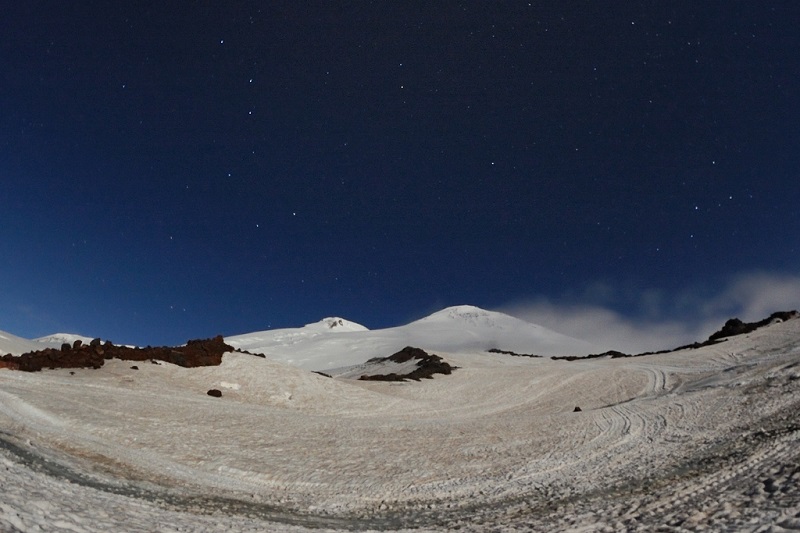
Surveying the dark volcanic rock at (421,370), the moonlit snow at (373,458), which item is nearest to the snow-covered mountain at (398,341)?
the dark volcanic rock at (421,370)

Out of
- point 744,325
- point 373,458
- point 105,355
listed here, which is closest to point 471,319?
point 744,325

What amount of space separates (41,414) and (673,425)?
20900 mm

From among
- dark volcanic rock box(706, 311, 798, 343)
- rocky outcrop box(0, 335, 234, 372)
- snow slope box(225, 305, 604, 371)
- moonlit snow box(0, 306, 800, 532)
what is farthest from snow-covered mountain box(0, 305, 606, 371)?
moonlit snow box(0, 306, 800, 532)

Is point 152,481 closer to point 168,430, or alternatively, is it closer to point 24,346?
point 168,430

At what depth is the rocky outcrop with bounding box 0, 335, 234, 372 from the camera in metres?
23.6

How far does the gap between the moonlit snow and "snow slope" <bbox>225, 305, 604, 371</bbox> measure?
2266 inches

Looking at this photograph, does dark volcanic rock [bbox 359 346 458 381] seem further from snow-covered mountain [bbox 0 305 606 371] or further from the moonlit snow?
snow-covered mountain [bbox 0 305 606 371]

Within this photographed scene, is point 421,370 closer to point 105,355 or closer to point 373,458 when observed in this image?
point 105,355

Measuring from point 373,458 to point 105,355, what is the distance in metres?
20.9

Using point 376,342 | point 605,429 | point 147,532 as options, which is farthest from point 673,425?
point 376,342

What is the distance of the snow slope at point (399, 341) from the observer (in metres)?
89.4

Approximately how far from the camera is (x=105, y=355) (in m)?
26.5

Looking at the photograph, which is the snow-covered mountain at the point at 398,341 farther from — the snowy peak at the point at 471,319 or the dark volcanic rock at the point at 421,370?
the dark volcanic rock at the point at 421,370

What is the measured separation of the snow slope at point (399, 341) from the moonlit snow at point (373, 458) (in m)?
57.6
